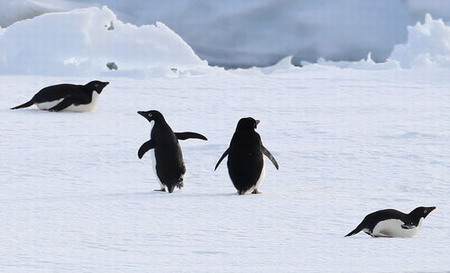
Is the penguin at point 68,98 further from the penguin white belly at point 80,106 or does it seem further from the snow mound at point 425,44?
the snow mound at point 425,44

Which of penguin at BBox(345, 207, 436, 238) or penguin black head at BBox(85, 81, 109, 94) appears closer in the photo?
penguin at BBox(345, 207, 436, 238)

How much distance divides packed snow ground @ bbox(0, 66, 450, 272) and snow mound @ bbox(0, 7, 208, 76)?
186cm

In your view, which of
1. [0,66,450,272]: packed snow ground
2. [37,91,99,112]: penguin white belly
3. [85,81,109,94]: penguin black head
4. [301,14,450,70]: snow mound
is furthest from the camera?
[301,14,450,70]: snow mound

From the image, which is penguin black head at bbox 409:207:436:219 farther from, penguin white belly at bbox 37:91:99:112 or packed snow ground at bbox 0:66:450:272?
penguin white belly at bbox 37:91:99:112

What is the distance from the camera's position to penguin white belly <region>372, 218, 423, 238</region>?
451cm

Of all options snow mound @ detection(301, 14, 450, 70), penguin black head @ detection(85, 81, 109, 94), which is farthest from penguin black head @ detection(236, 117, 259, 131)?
snow mound @ detection(301, 14, 450, 70)

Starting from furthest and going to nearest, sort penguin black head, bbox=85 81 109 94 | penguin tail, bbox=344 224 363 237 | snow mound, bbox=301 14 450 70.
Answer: snow mound, bbox=301 14 450 70
penguin black head, bbox=85 81 109 94
penguin tail, bbox=344 224 363 237

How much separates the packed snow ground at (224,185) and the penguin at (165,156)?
0.11 m

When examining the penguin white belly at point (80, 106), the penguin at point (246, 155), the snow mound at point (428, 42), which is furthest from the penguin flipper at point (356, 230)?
the snow mound at point (428, 42)

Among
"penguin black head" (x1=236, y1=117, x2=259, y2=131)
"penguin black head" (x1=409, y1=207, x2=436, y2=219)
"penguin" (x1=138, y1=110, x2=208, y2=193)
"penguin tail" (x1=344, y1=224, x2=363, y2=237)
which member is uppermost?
"penguin black head" (x1=236, y1=117, x2=259, y2=131)

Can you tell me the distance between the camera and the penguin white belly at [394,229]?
14.8ft

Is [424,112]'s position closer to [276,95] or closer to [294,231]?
[276,95]

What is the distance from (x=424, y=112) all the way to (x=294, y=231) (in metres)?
4.85

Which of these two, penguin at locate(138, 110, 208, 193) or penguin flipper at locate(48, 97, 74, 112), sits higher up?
penguin flipper at locate(48, 97, 74, 112)
